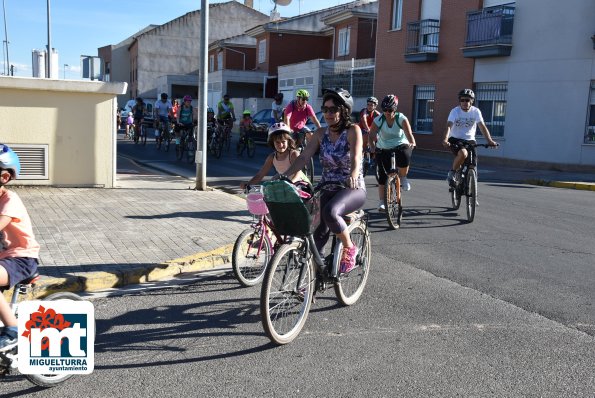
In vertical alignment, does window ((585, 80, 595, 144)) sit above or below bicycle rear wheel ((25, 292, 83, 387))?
above

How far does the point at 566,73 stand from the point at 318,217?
18149 millimetres

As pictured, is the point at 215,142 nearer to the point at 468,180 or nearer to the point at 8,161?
the point at 468,180

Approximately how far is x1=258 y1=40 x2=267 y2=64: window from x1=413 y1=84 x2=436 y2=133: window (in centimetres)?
2164

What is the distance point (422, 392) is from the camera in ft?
12.5

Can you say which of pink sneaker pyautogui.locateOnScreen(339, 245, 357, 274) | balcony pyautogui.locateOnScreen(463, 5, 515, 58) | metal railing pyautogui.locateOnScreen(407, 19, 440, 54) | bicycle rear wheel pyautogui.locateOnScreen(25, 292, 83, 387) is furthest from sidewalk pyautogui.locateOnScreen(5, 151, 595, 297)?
metal railing pyautogui.locateOnScreen(407, 19, 440, 54)

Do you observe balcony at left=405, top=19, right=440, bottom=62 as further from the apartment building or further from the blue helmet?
the blue helmet

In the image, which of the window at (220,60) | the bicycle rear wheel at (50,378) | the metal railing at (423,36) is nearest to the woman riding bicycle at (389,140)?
the bicycle rear wheel at (50,378)

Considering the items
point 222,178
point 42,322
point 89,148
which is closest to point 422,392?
point 42,322

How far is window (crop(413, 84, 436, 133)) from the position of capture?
2695 centimetres

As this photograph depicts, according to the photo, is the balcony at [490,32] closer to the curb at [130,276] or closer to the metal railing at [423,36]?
Result: the metal railing at [423,36]

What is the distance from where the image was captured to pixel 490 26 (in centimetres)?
2323

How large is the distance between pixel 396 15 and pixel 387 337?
2722 cm

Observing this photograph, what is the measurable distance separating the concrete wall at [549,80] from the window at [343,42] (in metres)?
15.9

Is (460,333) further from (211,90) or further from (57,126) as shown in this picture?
(211,90)
